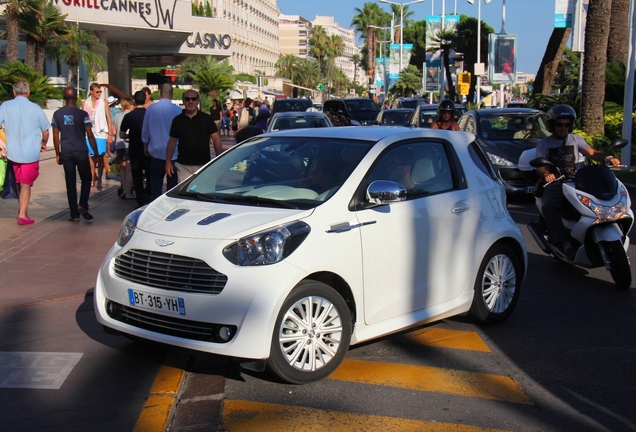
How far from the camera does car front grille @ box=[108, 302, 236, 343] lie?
474cm

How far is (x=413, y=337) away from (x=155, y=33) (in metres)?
39.0

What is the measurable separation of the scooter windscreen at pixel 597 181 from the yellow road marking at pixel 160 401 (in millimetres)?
4528

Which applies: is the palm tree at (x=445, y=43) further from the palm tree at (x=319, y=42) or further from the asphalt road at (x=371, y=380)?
the palm tree at (x=319, y=42)

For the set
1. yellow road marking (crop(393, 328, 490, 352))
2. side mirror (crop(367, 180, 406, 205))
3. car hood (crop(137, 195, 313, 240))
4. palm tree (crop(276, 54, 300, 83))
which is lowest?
yellow road marking (crop(393, 328, 490, 352))

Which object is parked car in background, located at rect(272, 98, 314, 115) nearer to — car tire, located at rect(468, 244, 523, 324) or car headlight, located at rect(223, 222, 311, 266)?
car tire, located at rect(468, 244, 523, 324)

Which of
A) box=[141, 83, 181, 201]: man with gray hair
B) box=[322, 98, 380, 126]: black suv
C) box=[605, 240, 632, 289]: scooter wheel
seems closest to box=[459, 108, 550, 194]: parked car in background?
box=[141, 83, 181, 201]: man with gray hair

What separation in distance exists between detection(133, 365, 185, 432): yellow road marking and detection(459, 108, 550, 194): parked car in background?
32.1 feet

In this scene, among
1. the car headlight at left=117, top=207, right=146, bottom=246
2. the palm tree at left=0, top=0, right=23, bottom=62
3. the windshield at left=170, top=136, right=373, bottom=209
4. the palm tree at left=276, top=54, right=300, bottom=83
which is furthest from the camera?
the palm tree at left=276, top=54, right=300, bottom=83

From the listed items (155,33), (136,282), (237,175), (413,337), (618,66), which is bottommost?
(413,337)

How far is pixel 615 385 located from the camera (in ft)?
16.7

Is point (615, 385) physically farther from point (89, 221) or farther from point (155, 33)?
point (155, 33)

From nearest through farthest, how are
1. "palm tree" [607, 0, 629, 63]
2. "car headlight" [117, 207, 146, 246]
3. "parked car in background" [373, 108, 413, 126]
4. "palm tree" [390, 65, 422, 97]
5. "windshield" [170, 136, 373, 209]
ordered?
"car headlight" [117, 207, 146, 246]
"windshield" [170, 136, 373, 209]
"palm tree" [607, 0, 629, 63]
"parked car in background" [373, 108, 413, 126]
"palm tree" [390, 65, 422, 97]

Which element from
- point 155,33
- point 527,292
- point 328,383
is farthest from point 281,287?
point 155,33

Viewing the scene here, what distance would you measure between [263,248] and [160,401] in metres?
1.12
